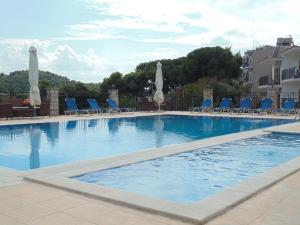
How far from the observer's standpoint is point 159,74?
826 inches

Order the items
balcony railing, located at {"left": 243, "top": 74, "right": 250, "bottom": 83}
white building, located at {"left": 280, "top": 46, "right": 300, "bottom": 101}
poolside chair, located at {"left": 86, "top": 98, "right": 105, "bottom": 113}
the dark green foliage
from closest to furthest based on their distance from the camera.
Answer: poolside chair, located at {"left": 86, "top": 98, "right": 105, "bottom": 113}, white building, located at {"left": 280, "top": 46, "right": 300, "bottom": 101}, the dark green foliage, balcony railing, located at {"left": 243, "top": 74, "right": 250, "bottom": 83}

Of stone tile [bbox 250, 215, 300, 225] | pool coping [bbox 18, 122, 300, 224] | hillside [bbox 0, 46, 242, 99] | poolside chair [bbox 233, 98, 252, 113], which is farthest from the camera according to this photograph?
hillside [bbox 0, 46, 242, 99]

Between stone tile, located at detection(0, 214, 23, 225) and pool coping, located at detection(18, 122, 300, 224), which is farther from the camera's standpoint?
pool coping, located at detection(18, 122, 300, 224)

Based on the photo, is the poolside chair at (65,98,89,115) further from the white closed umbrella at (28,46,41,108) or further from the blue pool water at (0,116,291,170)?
the blue pool water at (0,116,291,170)

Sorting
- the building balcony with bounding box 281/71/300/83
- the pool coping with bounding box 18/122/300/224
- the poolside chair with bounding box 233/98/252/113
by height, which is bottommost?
the pool coping with bounding box 18/122/300/224

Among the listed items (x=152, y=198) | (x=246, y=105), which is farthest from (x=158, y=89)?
(x=152, y=198)

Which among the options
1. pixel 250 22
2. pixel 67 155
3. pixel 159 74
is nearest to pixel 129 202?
pixel 67 155

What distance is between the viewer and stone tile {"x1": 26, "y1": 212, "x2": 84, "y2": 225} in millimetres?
3445

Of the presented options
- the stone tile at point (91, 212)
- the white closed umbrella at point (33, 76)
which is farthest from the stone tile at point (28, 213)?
the white closed umbrella at point (33, 76)

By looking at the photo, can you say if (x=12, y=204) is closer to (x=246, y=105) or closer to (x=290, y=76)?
(x=246, y=105)

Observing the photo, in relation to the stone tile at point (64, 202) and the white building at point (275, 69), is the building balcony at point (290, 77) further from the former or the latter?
the stone tile at point (64, 202)

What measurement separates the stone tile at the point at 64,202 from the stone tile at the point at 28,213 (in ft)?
0.34

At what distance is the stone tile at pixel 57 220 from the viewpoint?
11.3 feet

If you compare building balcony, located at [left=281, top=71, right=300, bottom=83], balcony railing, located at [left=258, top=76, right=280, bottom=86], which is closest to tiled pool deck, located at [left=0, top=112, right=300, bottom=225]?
building balcony, located at [left=281, top=71, right=300, bottom=83]
